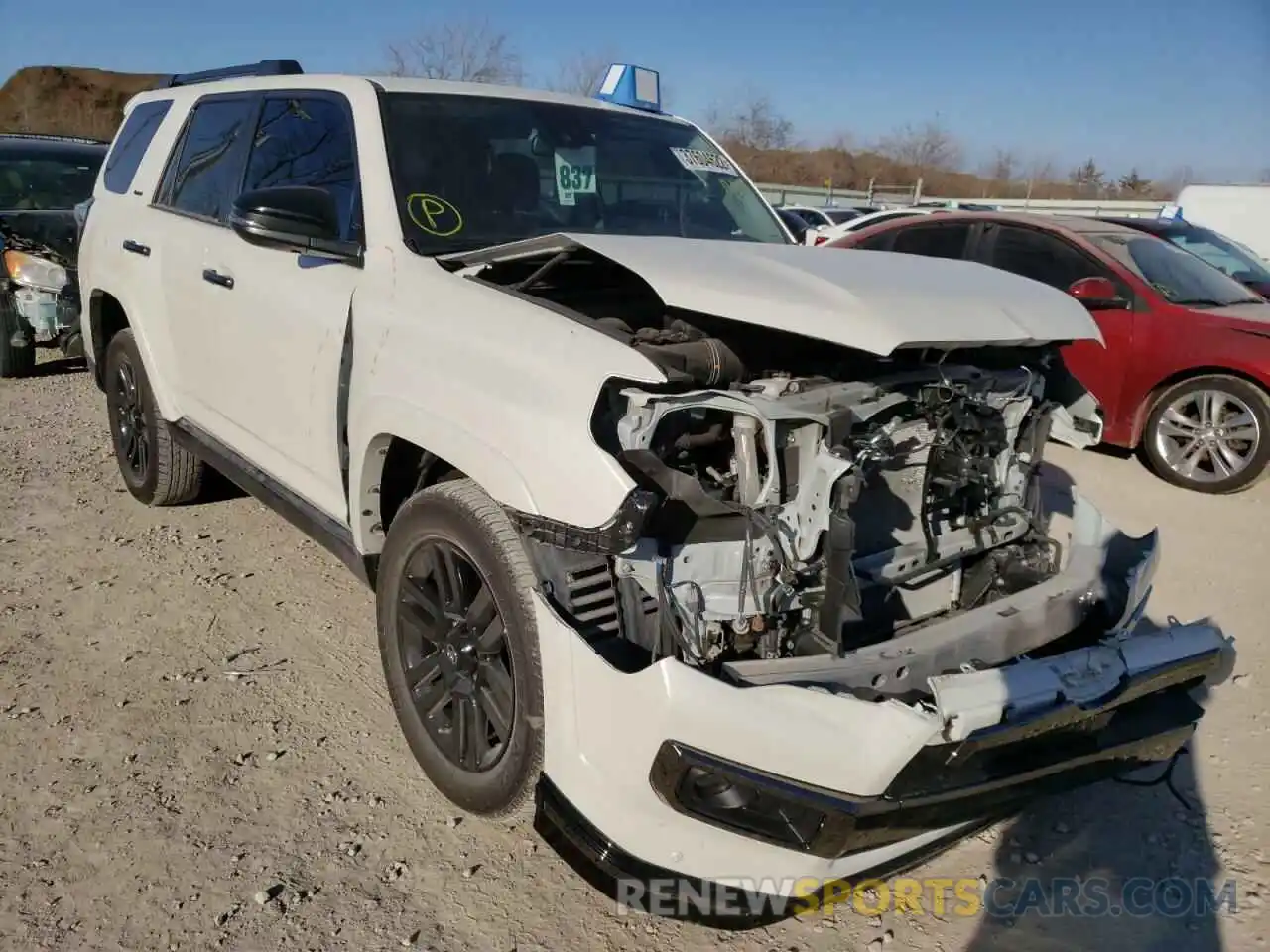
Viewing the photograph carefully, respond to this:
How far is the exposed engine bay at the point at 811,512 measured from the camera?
2197mm

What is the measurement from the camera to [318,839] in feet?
8.64

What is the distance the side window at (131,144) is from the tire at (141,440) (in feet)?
2.67

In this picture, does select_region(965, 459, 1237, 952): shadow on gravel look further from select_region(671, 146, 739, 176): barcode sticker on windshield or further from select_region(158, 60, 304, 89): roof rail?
select_region(158, 60, 304, 89): roof rail

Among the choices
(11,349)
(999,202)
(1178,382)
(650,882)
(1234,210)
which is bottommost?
(11,349)

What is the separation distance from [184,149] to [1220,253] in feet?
27.1

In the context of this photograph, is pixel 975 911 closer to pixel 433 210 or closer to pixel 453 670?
pixel 453 670

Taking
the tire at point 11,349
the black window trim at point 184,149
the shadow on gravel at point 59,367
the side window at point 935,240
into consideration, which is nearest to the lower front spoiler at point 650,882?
the black window trim at point 184,149

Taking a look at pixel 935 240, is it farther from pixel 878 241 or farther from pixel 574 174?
pixel 574 174

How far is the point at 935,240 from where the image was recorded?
7.58 metres

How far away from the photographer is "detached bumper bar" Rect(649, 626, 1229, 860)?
193 cm

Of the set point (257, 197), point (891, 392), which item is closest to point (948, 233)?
point (891, 392)

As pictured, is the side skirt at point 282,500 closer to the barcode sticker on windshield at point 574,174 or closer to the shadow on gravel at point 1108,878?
the barcode sticker on windshield at point 574,174

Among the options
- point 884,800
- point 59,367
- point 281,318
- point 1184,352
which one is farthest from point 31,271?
point 1184,352

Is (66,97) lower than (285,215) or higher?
higher
